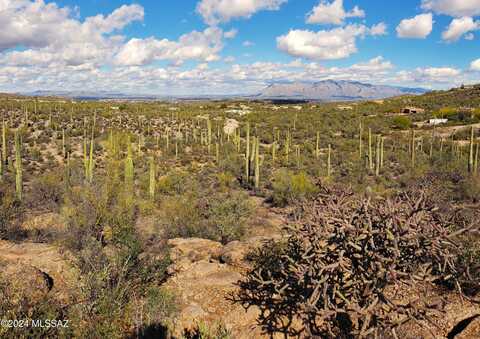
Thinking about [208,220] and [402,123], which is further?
[402,123]

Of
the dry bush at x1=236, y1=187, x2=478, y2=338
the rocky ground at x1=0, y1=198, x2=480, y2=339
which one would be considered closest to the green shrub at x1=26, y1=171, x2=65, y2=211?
the rocky ground at x1=0, y1=198, x2=480, y2=339

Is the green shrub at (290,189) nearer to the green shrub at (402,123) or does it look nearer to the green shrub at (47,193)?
the green shrub at (47,193)

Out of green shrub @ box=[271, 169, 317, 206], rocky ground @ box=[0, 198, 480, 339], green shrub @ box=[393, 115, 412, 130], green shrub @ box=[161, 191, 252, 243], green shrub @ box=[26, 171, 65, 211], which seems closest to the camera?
rocky ground @ box=[0, 198, 480, 339]

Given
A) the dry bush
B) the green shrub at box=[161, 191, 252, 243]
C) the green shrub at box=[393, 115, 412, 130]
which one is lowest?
the green shrub at box=[161, 191, 252, 243]

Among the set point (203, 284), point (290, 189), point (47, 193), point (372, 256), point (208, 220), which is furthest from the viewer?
point (290, 189)

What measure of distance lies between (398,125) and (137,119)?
108ft

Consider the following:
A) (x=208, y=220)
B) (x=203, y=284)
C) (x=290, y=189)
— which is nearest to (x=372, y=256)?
(x=203, y=284)

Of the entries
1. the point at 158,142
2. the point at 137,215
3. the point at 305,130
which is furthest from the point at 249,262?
the point at 305,130

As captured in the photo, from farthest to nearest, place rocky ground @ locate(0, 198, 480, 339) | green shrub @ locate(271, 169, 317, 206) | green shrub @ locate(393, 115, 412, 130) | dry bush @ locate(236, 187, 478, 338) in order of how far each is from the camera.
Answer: green shrub @ locate(393, 115, 412, 130), green shrub @ locate(271, 169, 317, 206), rocky ground @ locate(0, 198, 480, 339), dry bush @ locate(236, 187, 478, 338)

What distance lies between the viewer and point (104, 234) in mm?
12148

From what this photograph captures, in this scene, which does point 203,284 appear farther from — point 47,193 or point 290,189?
point 47,193

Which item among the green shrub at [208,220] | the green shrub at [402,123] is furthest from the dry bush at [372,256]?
the green shrub at [402,123]

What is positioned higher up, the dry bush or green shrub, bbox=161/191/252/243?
the dry bush

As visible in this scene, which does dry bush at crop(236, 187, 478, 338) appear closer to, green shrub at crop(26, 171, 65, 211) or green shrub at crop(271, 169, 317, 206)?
green shrub at crop(271, 169, 317, 206)
